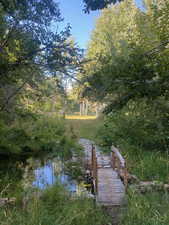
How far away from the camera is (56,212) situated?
3324mm

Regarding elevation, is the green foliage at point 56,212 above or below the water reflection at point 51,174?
below

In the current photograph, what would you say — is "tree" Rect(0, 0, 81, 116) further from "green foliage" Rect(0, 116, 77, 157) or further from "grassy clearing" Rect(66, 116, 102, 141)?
"grassy clearing" Rect(66, 116, 102, 141)

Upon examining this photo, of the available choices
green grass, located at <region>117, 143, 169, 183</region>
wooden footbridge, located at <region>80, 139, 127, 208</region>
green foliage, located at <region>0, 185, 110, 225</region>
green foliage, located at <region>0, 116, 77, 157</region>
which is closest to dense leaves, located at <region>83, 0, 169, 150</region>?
green grass, located at <region>117, 143, 169, 183</region>

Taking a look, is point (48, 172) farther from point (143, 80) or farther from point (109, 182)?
point (143, 80)

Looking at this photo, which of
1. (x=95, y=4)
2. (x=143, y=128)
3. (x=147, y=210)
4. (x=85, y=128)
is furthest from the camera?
(x=85, y=128)

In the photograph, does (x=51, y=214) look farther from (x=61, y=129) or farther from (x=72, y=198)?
(x=61, y=129)

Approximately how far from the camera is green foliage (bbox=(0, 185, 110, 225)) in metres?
2.99

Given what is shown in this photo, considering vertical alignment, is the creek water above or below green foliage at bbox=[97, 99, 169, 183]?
below

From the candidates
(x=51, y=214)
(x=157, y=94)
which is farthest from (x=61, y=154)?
(x=51, y=214)

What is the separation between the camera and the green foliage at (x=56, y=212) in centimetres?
299

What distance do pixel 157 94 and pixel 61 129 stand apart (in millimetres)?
6090

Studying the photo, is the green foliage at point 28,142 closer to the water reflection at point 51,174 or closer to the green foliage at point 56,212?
the water reflection at point 51,174

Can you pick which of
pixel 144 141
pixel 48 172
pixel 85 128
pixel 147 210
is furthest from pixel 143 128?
pixel 85 128

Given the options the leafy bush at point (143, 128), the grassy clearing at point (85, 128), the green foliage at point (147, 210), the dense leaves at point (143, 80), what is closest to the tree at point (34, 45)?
the dense leaves at point (143, 80)
